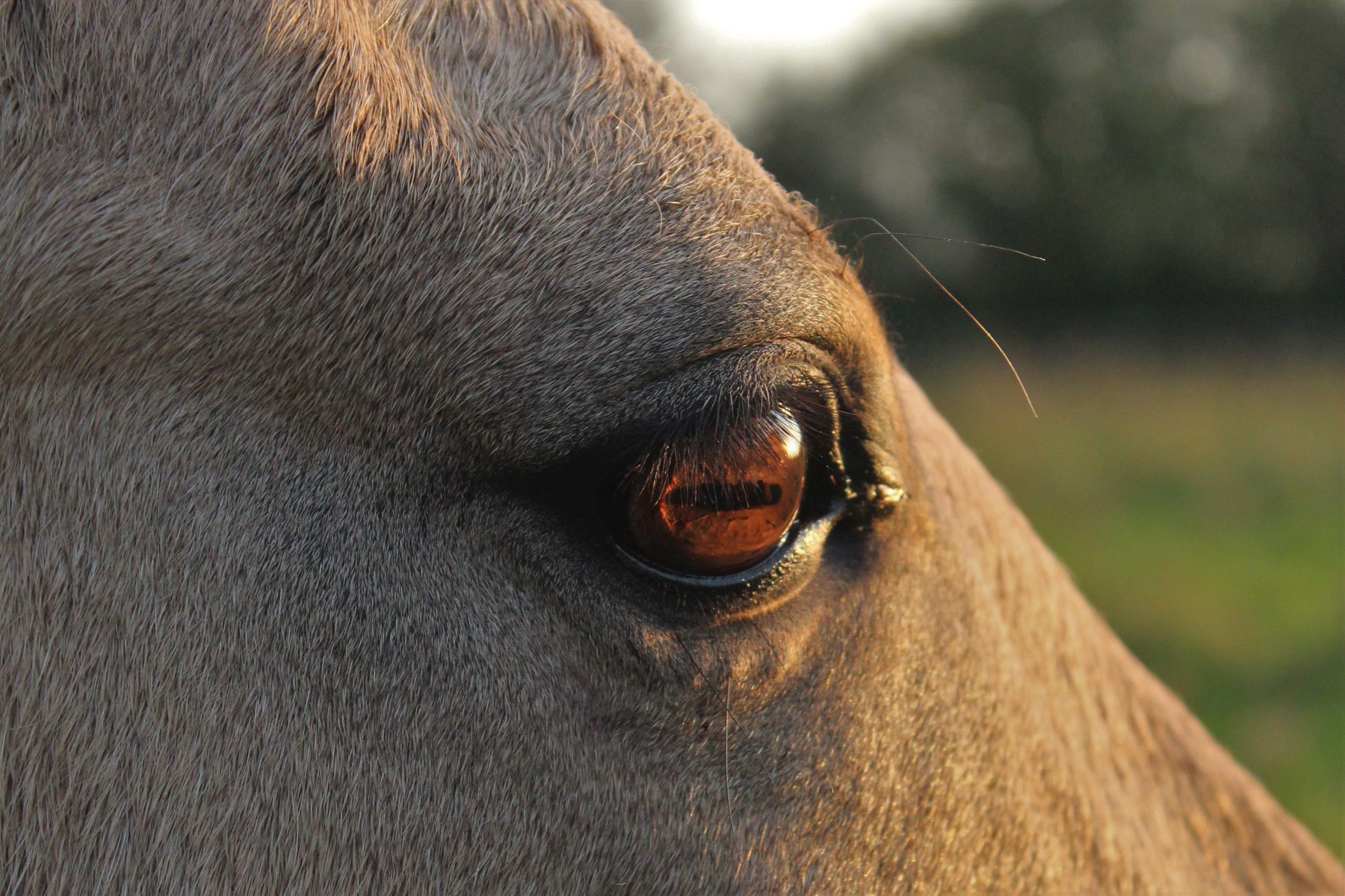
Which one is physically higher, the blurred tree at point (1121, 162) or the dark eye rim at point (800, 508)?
the blurred tree at point (1121, 162)

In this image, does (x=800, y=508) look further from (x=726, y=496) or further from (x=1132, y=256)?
(x=1132, y=256)

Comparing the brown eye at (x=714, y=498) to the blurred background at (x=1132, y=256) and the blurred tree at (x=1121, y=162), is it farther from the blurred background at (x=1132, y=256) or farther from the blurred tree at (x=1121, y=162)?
the blurred tree at (x=1121, y=162)

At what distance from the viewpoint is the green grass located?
6.09 m

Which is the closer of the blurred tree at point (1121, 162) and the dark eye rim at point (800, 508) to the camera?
the dark eye rim at point (800, 508)

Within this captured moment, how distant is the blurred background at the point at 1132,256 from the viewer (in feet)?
33.1

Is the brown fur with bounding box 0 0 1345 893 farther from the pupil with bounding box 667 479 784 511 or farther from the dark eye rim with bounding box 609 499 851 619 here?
the pupil with bounding box 667 479 784 511

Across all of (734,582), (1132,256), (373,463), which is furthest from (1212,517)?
(1132,256)

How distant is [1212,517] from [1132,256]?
48.1 feet

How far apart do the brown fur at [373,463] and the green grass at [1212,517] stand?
15.8ft

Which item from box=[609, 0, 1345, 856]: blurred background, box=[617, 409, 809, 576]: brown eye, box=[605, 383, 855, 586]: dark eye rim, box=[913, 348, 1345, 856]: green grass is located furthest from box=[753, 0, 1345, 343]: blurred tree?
box=[617, 409, 809, 576]: brown eye

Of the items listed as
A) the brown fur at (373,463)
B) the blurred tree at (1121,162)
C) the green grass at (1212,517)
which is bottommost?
the brown fur at (373,463)

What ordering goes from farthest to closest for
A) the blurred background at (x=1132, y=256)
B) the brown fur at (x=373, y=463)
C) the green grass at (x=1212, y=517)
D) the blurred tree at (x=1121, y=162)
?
the blurred tree at (x=1121, y=162)
the blurred background at (x=1132, y=256)
the green grass at (x=1212, y=517)
the brown fur at (x=373, y=463)

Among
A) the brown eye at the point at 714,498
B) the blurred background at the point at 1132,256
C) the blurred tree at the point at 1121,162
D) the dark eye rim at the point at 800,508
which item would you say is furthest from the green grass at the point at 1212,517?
the brown eye at the point at 714,498

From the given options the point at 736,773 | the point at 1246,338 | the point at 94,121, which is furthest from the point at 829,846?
the point at 1246,338
